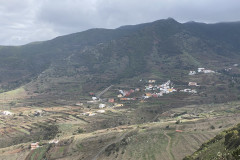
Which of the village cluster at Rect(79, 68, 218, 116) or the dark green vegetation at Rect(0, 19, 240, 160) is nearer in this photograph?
the dark green vegetation at Rect(0, 19, 240, 160)

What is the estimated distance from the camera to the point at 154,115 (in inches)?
3423

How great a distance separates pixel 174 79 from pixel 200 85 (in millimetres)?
19625

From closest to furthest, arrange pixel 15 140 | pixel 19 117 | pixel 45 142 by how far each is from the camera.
A: pixel 45 142, pixel 15 140, pixel 19 117

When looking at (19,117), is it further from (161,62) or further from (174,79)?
(161,62)

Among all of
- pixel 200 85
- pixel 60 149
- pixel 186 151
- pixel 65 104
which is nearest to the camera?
pixel 186 151

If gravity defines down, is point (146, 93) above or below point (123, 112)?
above

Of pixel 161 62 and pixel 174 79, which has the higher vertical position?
pixel 161 62

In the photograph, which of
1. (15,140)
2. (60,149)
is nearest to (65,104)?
(15,140)

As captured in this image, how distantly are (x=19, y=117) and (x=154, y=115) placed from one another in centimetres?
5256

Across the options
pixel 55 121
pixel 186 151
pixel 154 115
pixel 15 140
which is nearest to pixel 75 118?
pixel 55 121

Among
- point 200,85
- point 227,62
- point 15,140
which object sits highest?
point 227,62

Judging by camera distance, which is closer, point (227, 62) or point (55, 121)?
point (55, 121)

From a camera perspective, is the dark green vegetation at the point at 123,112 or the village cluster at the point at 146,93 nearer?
the dark green vegetation at the point at 123,112

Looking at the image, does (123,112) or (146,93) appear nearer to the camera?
(123,112)
